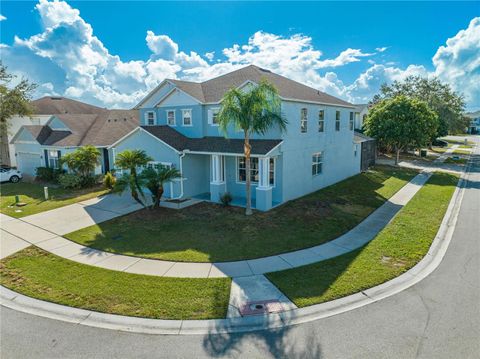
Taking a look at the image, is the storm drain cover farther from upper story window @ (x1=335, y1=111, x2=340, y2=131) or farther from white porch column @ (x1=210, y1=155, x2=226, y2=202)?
upper story window @ (x1=335, y1=111, x2=340, y2=131)

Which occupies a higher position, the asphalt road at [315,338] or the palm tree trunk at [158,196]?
the palm tree trunk at [158,196]

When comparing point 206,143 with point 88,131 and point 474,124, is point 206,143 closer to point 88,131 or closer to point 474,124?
point 88,131

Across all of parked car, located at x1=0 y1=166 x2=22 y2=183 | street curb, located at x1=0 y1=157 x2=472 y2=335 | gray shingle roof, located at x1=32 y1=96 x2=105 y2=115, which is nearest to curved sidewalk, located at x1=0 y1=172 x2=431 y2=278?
street curb, located at x1=0 y1=157 x2=472 y2=335

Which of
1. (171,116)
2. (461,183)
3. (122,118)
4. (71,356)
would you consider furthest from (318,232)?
(122,118)

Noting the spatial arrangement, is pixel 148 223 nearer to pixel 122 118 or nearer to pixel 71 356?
pixel 71 356

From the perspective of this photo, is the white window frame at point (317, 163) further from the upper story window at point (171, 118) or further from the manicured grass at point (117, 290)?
the manicured grass at point (117, 290)

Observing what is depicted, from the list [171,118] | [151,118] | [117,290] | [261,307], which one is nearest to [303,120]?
[171,118]

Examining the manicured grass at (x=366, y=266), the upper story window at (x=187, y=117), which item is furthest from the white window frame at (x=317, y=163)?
the upper story window at (x=187, y=117)

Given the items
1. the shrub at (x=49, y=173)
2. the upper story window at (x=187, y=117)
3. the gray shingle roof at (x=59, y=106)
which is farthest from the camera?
the gray shingle roof at (x=59, y=106)
